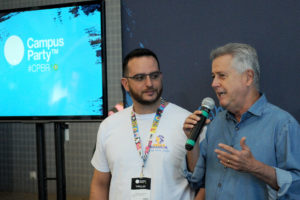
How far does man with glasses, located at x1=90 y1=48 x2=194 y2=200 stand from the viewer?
177 cm

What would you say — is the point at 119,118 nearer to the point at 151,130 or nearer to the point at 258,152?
the point at 151,130

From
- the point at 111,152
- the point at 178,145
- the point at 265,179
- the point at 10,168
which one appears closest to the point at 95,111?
the point at 111,152

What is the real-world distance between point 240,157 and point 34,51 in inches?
71.5

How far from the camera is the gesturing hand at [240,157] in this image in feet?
4.43

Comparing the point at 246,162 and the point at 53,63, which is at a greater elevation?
the point at 53,63

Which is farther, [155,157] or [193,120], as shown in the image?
[155,157]

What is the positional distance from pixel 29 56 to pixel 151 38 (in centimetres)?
96

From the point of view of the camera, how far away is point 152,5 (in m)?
2.32

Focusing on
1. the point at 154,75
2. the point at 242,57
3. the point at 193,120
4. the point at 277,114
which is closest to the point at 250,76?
the point at 242,57

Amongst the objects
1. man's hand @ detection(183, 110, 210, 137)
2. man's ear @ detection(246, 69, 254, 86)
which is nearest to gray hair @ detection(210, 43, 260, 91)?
man's ear @ detection(246, 69, 254, 86)

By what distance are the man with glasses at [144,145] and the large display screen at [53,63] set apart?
52 cm

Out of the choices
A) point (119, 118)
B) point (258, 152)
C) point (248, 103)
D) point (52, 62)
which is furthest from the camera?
point (52, 62)

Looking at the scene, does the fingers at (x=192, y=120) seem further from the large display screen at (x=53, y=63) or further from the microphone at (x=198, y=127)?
the large display screen at (x=53, y=63)

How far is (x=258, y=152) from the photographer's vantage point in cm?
151
